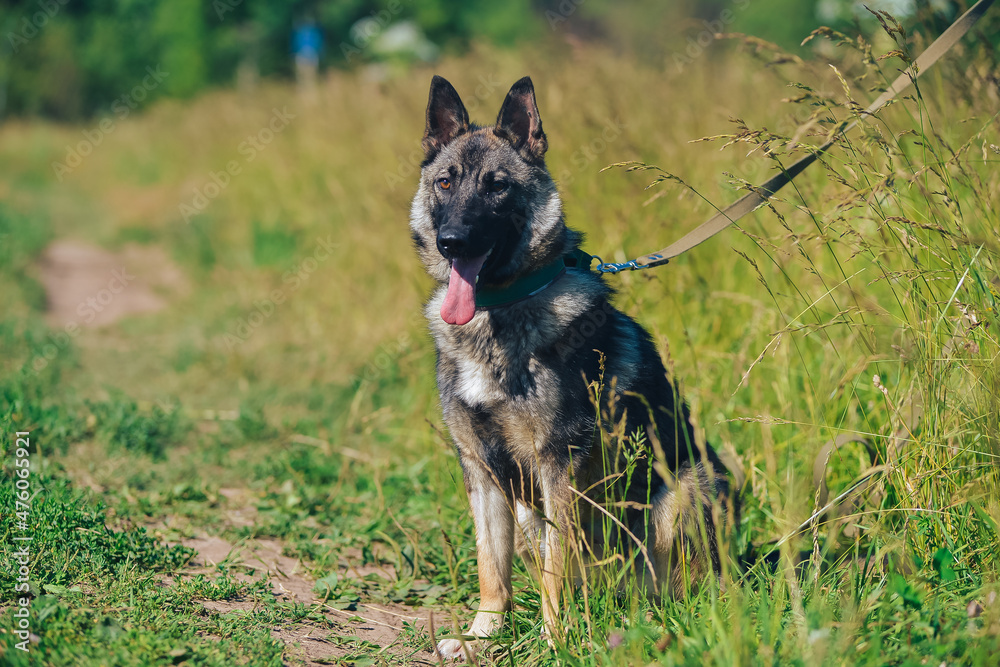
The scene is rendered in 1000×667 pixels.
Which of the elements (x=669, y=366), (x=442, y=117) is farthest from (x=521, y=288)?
(x=442, y=117)

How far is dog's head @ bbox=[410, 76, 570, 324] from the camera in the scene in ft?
7.98

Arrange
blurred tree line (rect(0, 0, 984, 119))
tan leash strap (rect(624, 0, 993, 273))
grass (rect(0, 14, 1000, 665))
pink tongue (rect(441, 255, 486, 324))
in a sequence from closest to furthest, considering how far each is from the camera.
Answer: grass (rect(0, 14, 1000, 665)), tan leash strap (rect(624, 0, 993, 273)), pink tongue (rect(441, 255, 486, 324)), blurred tree line (rect(0, 0, 984, 119))

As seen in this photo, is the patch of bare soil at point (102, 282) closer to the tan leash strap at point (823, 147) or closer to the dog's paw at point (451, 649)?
the dog's paw at point (451, 649)

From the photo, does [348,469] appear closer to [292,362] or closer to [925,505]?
[292,362]

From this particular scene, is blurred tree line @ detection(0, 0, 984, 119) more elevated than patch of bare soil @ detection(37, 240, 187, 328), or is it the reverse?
blurred tree line @ detection(0, 0, 984, 119)

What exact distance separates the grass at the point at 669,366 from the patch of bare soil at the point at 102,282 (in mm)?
249

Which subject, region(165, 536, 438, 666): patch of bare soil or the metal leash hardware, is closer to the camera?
region(165, 536, 438, 666): patch of bare soil

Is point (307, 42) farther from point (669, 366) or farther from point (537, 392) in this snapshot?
point (669, 366)

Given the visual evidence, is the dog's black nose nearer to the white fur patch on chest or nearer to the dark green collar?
the dark green collar

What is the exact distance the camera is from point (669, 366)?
6.76ft

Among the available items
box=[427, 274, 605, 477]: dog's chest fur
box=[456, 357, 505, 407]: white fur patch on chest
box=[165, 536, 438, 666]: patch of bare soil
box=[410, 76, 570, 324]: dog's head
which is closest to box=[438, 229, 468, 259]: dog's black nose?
box=[410, 76, 570, 324]: dog's head

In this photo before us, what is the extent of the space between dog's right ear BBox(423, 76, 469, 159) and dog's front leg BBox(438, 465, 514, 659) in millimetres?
1417

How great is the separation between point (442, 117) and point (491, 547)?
1.79 m

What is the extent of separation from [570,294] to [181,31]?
80.9 ft
